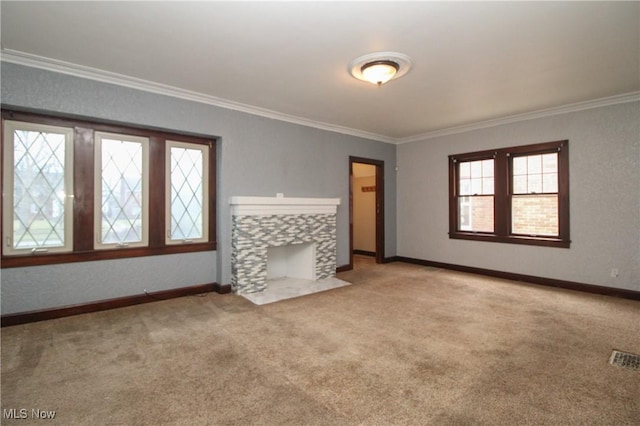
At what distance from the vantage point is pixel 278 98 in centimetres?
415

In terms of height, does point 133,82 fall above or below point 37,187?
above

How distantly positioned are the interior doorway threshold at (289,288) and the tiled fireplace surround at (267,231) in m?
0.15

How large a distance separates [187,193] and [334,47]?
8.90ft

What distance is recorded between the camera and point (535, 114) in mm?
4730

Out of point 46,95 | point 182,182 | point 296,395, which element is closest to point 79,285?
point 182,182

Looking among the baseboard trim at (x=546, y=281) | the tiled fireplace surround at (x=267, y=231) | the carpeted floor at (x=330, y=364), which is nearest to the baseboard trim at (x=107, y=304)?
the carpeted floor at (x=330, y=364)

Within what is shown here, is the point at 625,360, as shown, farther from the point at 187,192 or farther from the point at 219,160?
the point at 187,192

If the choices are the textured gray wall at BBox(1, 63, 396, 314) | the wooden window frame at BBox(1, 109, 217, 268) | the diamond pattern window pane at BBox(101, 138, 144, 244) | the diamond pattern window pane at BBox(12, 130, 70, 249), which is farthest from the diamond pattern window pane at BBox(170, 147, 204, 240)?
the diamond pattern window pane at BBox(12, 130, 70, 249)

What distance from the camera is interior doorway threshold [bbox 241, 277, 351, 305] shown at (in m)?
4.08

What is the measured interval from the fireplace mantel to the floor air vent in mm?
3663

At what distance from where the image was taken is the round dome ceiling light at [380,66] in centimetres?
297

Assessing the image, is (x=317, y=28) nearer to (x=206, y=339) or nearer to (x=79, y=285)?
(x=206, y=339)

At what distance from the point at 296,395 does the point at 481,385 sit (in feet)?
4.14

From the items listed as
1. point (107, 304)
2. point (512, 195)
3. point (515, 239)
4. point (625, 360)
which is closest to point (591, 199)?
point (512, 195)
